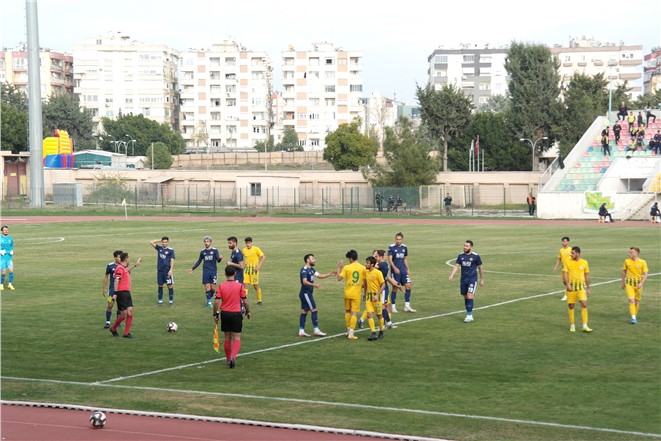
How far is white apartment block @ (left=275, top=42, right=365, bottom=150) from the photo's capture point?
17775 cm

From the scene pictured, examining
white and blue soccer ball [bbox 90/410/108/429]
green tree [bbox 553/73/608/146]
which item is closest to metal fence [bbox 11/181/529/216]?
green tree [bbox 553/73/608/146]

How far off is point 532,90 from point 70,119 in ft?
241

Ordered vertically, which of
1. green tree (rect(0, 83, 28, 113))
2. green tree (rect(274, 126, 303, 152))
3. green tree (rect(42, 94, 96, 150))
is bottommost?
green tree (rect(274, 126, 303, 152))

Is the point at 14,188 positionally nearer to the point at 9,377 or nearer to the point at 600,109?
the point at 600,109

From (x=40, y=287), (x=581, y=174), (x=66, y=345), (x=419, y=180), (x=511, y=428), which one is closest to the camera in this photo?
(x=511, y=428)

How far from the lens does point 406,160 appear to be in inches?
3472

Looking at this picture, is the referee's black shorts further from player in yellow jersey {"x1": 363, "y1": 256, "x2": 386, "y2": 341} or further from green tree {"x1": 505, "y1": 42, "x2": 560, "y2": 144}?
green tree {"x1": 505, "y1": 42, "x2": 560, "y2": 144}

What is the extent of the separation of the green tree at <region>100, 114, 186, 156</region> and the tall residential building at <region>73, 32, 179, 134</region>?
3188cm

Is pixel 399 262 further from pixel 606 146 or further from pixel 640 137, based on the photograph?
pixel 640 137

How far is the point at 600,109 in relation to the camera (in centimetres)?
10250

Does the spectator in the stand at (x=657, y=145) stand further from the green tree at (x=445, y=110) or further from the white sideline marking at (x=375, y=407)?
the white sideline marking at (x=375, y=407)

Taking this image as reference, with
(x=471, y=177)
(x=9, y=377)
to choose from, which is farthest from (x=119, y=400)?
(x=471, y=177)

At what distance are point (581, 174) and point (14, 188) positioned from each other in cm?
6077

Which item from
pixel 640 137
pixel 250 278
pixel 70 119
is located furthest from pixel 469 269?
pixel 70 119
